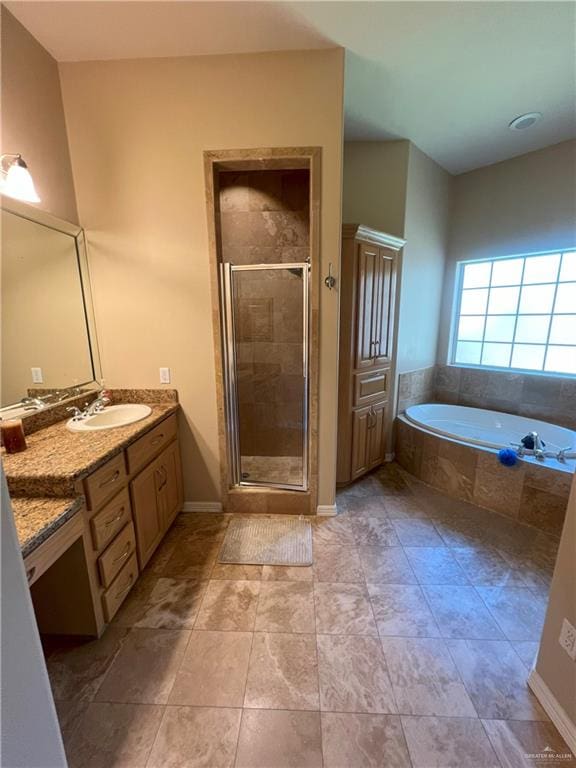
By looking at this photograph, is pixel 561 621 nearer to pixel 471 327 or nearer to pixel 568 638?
pixel 568 638

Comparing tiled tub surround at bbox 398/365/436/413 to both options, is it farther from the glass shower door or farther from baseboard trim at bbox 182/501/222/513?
baseboard trim at bbox 182/501/222/513

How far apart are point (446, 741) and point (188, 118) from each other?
323 centimetres

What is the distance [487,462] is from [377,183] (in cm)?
258

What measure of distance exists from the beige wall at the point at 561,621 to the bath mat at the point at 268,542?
1136 mm

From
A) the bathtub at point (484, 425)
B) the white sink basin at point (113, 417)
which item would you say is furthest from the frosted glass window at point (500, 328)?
the white sink basin at point (113, 417)

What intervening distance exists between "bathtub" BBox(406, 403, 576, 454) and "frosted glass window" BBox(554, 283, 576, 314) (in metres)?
1.11

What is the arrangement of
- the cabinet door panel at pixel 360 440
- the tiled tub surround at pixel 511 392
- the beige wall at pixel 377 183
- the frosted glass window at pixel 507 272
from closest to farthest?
the cabinet door panel at pixel 360 440
the beige wall at pixel 377 183
the tiled tub surround at pixel 511 392
the frosted glass window at pixel 507 272

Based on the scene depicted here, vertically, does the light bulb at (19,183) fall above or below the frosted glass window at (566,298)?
above

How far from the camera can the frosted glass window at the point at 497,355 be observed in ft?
11.1

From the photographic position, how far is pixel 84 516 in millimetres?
1338

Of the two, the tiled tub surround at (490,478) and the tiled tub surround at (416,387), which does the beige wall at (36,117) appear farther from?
the tiled tub surround at (490,478)

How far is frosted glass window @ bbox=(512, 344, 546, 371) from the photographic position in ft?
10.4

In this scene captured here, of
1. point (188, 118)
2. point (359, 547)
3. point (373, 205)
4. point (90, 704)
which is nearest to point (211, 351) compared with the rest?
point (188, 118)

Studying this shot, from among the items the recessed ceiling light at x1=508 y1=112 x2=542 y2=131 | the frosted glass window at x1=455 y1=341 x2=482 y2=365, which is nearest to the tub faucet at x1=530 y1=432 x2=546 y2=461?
the frosted glass window at x1=455 y1=341 x2=482 y2=365
